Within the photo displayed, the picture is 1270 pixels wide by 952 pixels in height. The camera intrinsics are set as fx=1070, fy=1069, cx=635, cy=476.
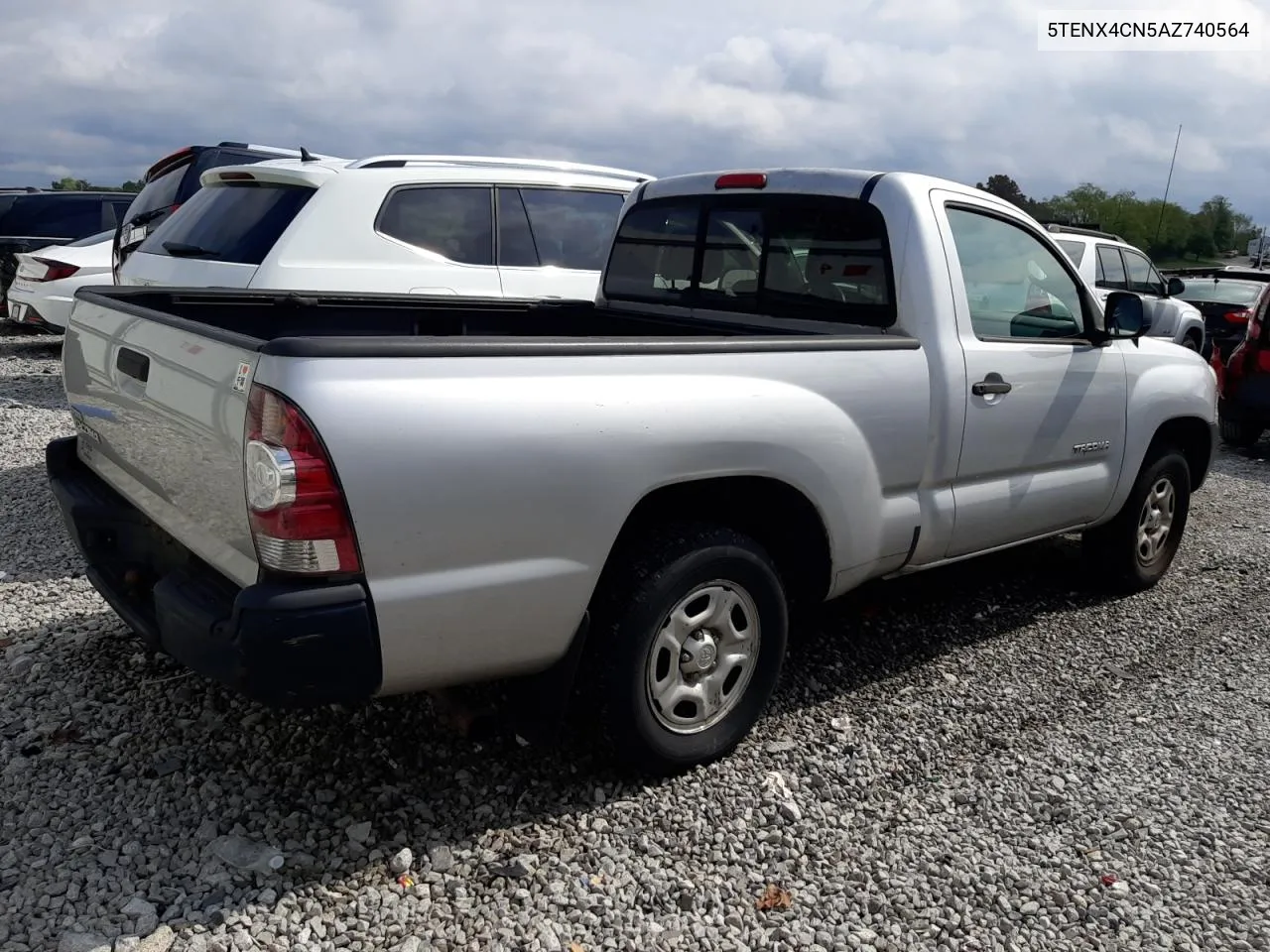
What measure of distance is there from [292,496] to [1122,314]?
3.61 metres

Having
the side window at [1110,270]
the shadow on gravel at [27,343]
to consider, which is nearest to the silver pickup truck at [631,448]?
the side window at [1110,270]

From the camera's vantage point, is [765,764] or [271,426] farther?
[765,764]

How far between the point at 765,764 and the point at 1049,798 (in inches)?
34.4

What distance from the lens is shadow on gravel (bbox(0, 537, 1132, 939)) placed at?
289cm

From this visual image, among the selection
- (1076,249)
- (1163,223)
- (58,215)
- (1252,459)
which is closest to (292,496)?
(1252,459)

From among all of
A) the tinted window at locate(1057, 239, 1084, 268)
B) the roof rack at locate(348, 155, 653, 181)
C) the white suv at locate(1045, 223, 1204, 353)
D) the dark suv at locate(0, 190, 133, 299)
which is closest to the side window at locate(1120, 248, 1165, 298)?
the white suv at locate(1045, 223, 1204, 353)

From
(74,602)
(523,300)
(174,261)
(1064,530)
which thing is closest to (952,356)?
(1064,530)

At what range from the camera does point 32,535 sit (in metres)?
5.30

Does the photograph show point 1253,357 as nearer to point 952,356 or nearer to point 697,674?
point 952,356

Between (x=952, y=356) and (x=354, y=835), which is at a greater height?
(x=952, y=356)

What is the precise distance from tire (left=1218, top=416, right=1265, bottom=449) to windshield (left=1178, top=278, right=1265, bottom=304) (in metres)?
5.13

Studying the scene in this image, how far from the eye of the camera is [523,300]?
4.66 meters

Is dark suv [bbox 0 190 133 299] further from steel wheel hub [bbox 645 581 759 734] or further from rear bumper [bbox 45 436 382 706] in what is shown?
steel wheel hub [bbox 645 581 759 734]

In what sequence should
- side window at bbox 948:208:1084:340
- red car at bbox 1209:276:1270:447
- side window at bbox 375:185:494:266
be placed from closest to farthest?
side window at bbox 948:208:1084:340
side window at bbox 375:185:494:266
red car at bbox 1209:276:1270:447
